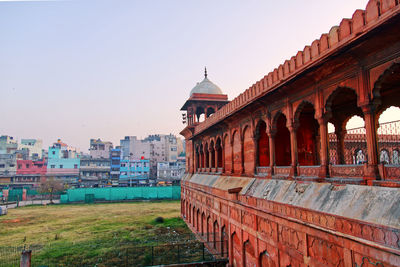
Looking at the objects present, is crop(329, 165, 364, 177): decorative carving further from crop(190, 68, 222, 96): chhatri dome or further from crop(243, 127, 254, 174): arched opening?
crop(190, 68, 222, 96): chhatri dome

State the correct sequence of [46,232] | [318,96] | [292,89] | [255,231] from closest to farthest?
[318,96] < [292,89] < [255,231] < [46,232]

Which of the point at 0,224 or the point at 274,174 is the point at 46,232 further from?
the point at 274,174

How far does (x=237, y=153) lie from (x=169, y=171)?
54.8 metres

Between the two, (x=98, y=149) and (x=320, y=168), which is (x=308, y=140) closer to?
(x=320, y=168)

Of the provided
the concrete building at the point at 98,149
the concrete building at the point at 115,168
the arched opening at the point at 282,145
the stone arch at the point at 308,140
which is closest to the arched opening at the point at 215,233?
the arched opening at the point at 282,145

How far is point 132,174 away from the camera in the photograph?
65562 mm

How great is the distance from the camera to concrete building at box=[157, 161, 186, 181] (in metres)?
65.9

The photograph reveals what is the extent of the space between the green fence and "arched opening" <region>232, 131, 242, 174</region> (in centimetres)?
3584

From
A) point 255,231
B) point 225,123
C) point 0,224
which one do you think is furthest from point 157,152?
point 255,231

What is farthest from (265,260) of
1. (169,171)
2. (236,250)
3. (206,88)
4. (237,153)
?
(169,171)

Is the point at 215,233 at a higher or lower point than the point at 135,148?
lower

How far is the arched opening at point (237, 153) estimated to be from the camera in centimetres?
1301

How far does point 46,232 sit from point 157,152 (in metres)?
59.9

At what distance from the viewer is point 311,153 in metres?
13.2
